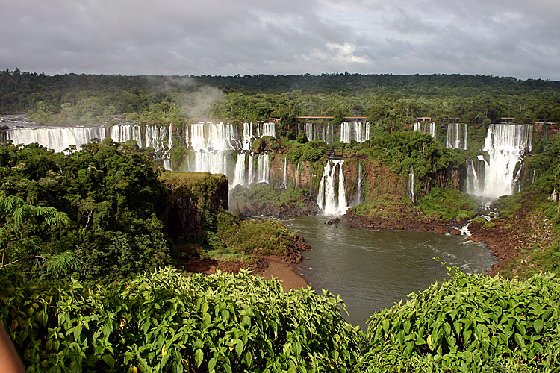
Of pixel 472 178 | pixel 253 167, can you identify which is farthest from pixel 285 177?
pixel 472 178

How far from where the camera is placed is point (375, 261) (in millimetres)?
24922

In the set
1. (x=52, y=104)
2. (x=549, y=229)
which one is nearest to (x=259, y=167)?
(x=549, y=229)

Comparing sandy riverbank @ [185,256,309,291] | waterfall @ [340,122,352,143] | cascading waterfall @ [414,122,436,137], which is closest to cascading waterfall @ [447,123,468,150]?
cascading waterfall @ [414,122,436,137]

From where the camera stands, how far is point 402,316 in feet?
18.4

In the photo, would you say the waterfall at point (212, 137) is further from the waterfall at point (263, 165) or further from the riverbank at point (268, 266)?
the riverbank at point (268, 266)

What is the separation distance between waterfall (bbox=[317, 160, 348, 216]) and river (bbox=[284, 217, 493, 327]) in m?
4.91

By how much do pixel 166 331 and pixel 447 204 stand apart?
34.2 metres

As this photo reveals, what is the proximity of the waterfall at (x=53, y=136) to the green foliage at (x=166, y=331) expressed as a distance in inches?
1464

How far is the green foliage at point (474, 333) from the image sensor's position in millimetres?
4691

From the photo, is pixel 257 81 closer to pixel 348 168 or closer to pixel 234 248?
pixel 348 168

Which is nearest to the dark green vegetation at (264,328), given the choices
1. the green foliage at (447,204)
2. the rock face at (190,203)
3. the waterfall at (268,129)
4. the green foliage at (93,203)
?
the green foliage at (93,203)

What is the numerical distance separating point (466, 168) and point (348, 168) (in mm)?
9153

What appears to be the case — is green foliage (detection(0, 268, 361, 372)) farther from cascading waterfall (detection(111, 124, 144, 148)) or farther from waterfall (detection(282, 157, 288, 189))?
cascading waterfall (detection(111, 124, 144, 148))

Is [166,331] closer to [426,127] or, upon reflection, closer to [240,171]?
[240,171]
